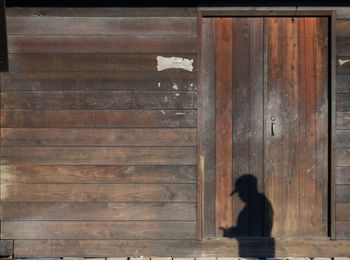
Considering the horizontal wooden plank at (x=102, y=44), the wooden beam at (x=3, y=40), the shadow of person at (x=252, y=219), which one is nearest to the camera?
the wooden beam at (x=3, y=40)

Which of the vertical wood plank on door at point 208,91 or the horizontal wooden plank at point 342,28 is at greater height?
the horizontal wooden plank at point 342,28

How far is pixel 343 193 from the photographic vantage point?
4.84 meters

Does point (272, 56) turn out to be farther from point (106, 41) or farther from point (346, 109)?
point (106, 41)

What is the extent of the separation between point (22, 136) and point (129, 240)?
143 cm

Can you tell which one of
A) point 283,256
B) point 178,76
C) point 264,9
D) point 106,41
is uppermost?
point 264,9

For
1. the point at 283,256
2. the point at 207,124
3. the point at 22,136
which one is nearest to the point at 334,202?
the point at 283,256

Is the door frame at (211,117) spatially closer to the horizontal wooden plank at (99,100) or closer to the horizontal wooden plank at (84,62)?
the horizontal wooden plank at (99,100)

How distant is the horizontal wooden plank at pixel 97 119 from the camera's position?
189 inches

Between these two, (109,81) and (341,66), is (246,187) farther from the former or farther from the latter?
(109,81)

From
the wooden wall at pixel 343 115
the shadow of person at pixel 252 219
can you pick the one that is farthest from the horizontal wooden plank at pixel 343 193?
the shadow of person at pixel 252 219

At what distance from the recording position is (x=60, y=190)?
4805mm

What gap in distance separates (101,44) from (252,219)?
2.23 meters

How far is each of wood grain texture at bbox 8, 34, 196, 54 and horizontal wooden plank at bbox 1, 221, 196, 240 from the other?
164 centimetres

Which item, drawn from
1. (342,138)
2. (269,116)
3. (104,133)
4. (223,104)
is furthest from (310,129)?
(104,133)
